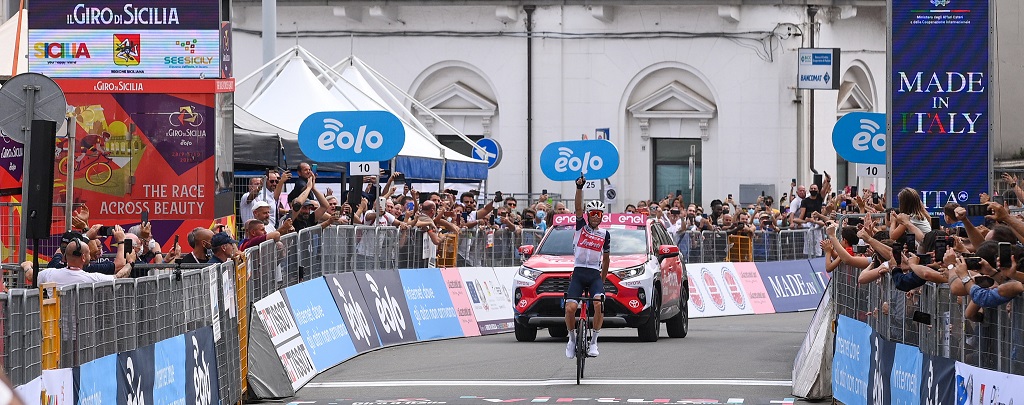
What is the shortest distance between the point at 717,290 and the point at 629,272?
8.87 m

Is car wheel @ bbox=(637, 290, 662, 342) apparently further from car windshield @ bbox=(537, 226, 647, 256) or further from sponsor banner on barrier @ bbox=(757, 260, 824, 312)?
sponsor banner on barrier @ bbox=(757, 260, 824, 312)

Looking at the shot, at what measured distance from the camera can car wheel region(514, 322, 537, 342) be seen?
20913mm

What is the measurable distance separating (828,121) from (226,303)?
1268 inches

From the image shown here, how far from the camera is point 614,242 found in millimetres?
21516

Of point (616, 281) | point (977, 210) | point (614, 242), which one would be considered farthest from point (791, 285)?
point (977, 210)

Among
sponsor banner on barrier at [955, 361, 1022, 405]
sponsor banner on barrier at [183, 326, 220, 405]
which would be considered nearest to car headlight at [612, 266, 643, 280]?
sponsor banner on barrier at [183, 326, 220, 405]

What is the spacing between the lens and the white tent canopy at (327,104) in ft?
94.4

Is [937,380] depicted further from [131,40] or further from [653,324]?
[131,40]

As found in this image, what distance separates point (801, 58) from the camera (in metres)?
39.7

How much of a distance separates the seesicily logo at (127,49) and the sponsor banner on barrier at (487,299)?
624 centimetres

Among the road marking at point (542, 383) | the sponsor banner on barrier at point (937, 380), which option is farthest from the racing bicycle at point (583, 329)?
the sponsor banner on barrier at point (937, 380)

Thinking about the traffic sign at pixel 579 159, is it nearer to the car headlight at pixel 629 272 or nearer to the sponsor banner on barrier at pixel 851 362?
the car headlight at pixel 629 272

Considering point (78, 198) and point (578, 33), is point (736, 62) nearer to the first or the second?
point (578, 33)

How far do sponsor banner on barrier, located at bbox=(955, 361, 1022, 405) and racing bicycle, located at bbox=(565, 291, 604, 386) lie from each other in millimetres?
6186
